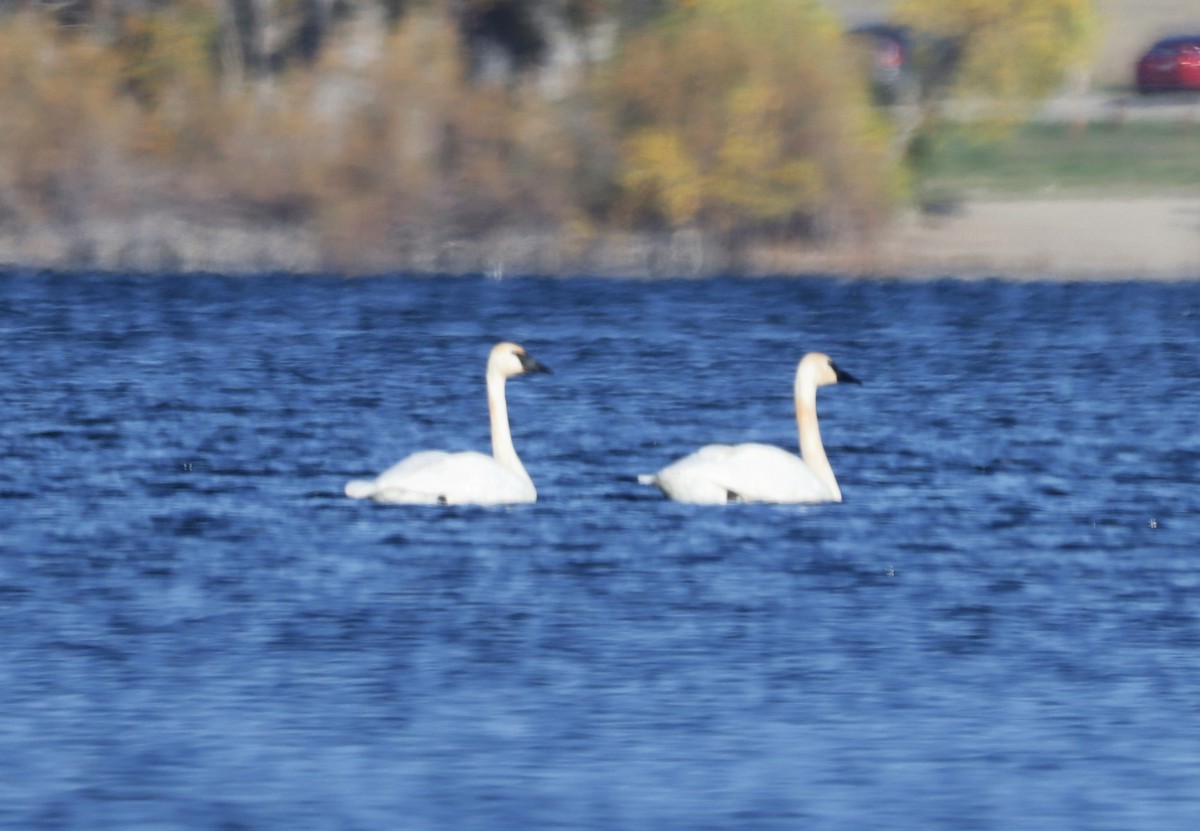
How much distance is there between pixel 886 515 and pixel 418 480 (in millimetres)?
3104

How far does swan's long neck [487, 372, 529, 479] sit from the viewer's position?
63.0ft

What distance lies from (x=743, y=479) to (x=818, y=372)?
2.36 metres

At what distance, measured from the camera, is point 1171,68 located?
2566 inches

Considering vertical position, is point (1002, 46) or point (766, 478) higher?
point (1002, 46)

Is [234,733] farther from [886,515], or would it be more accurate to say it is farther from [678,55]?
[678,55]

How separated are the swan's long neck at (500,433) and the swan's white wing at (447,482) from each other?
1.35 feet

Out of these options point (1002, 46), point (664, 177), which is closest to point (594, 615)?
point (664, 177)

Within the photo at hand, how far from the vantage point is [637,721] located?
12.1 meters

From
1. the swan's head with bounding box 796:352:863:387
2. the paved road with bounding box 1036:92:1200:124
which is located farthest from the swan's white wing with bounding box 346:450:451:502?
the paved road with bounding box 1036:92:1200:124

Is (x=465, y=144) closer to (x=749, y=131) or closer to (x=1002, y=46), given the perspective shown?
(x=749, y=131)

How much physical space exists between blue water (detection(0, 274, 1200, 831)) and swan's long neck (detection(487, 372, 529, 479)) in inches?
14.6

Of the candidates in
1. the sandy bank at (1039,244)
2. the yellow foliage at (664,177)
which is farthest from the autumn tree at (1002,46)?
the yellow foliage at (664,177)

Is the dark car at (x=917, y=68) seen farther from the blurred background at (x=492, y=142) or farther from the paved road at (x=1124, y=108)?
the paved road at (x=1124, y=108)

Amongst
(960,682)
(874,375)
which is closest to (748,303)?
(874,375)
